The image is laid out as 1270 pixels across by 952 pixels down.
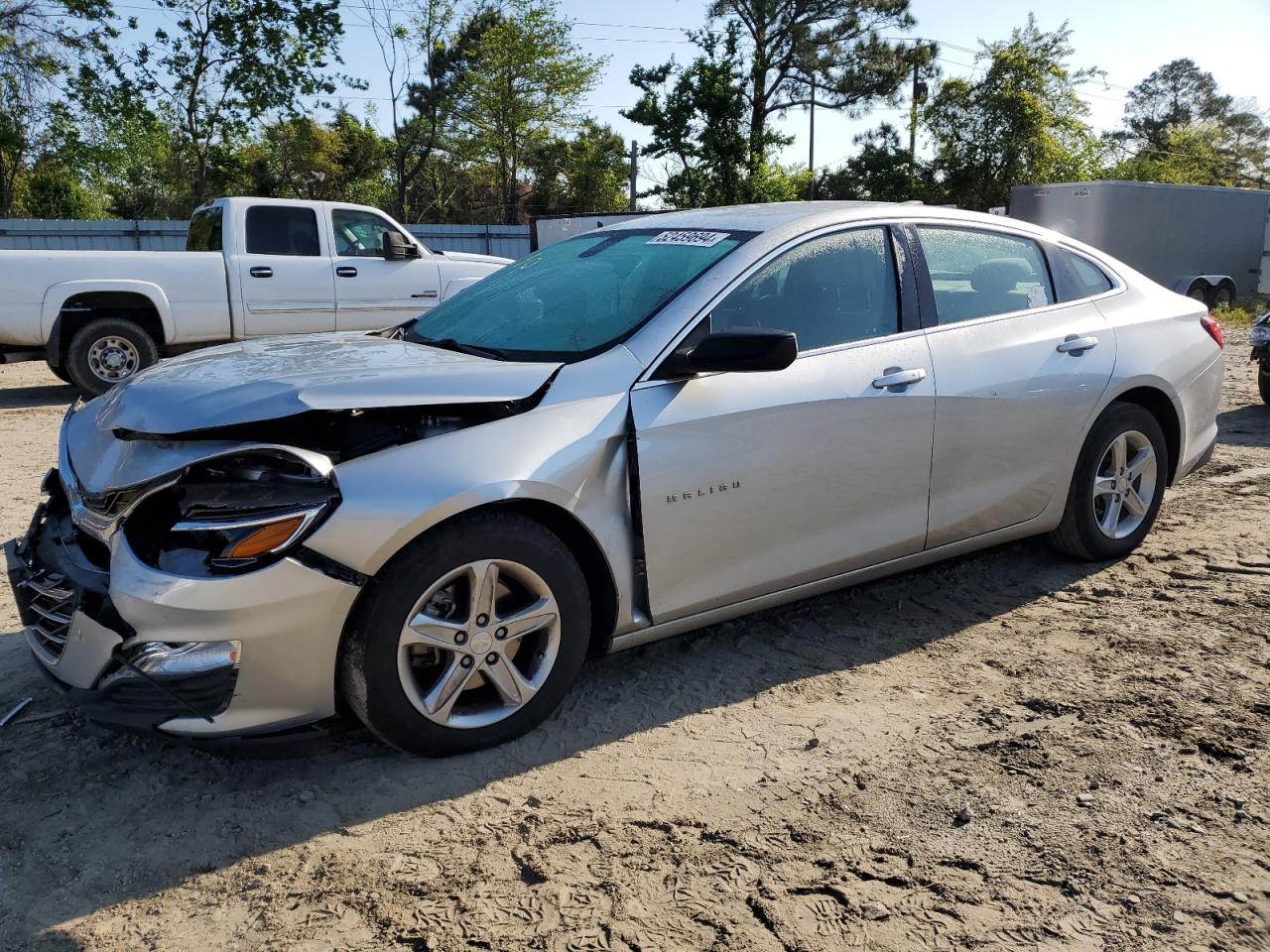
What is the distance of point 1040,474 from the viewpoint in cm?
432

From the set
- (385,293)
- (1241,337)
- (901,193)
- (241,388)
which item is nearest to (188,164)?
(385,293)

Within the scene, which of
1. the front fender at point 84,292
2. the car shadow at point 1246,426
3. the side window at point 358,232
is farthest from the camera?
the side window at point 358,232

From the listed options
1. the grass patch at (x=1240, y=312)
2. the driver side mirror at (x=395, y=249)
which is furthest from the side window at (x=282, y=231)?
the grass patch at (x=1240, y=312)

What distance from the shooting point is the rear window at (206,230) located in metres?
10.6

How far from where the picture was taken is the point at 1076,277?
4629mm

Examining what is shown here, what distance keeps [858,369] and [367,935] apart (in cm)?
246

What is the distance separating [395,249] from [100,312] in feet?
9.76

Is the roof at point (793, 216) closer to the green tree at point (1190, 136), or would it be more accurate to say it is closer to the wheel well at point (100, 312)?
the wheel well at point (100, 312)

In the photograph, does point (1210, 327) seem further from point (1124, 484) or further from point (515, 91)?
point (515, 91)

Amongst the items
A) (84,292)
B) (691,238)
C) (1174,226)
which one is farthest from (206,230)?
(1174,226)

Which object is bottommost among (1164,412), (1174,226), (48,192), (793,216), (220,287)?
(1164,412)

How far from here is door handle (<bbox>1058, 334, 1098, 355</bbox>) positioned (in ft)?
14.3

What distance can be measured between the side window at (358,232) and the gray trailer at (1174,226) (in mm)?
14566

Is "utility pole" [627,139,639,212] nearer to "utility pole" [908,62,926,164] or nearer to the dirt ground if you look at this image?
"utility pole" [908,62,926,164]
